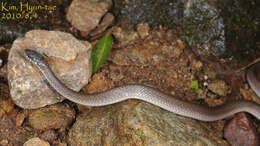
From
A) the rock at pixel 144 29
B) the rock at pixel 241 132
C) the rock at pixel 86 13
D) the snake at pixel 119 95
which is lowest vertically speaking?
the rock at pixel 241 132

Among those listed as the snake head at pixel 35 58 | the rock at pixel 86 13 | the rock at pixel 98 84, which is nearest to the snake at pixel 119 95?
the snake head at pixel 35 58

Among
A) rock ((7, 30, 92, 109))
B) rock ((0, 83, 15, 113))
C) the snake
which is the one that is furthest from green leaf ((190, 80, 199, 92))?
rock ((0, 83, 15, 113))

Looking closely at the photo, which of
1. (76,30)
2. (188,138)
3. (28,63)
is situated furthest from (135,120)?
(76,30)

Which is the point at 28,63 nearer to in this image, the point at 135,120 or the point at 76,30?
the point at 76,30

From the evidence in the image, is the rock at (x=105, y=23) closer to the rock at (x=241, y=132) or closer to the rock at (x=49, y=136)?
the rock at (x=49, y=136)

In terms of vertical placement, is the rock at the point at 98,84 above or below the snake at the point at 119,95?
below
